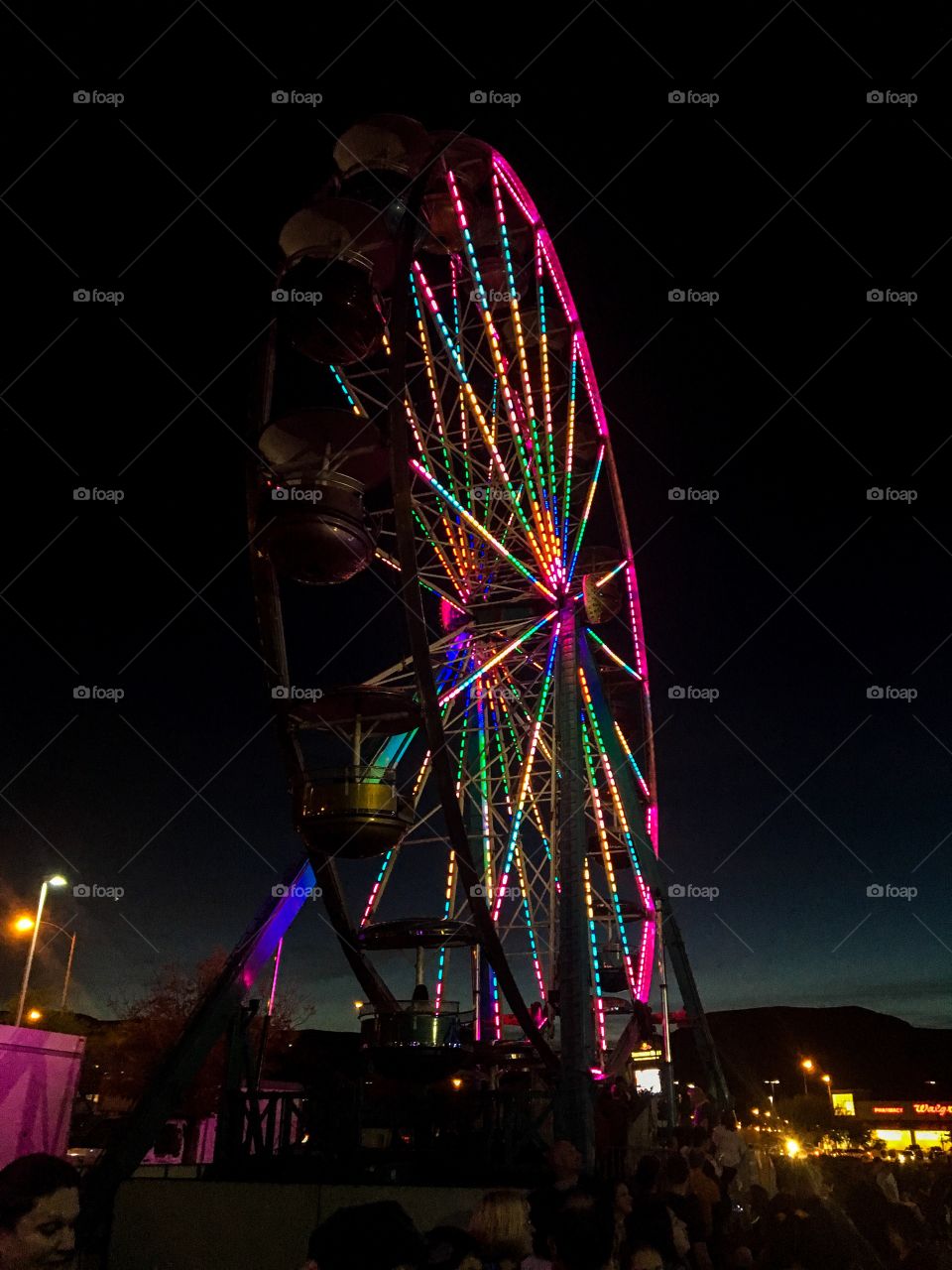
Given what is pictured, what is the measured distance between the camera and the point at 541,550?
16.5m

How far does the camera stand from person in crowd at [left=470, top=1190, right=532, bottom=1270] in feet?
10.6

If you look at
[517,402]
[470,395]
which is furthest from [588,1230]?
[517,402]

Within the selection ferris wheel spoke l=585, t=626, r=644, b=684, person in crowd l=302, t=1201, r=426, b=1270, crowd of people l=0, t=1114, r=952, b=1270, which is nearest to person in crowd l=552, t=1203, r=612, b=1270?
crowd of people l=0, t=1114, r=952, b=1270

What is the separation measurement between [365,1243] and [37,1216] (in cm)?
92

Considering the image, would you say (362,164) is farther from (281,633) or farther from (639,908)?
(639,908)

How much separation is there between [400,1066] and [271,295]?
10.2 metres

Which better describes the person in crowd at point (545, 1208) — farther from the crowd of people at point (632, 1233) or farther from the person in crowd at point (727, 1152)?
the person in crowd at point (727, 1152)
